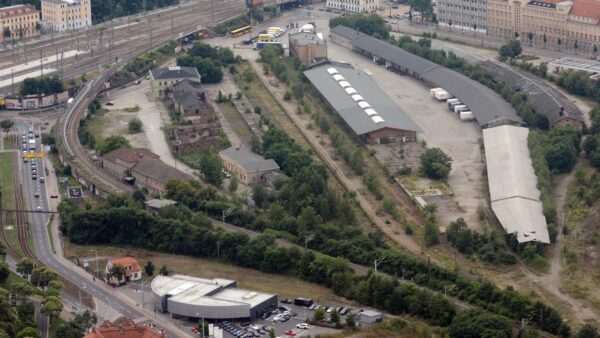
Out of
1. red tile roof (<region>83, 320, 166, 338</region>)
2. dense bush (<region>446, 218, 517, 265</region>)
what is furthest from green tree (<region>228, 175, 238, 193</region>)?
red tile roof (<region>83, 320, 166, 338</region>)

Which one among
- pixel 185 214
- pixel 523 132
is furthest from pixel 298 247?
pixel 523 132

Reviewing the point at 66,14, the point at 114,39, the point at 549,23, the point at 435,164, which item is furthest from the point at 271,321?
the point at 66,14

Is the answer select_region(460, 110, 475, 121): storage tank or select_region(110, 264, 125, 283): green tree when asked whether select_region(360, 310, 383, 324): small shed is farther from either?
select_region(460, 110, 475, 121): storage tank

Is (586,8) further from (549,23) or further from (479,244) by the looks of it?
(479,244)

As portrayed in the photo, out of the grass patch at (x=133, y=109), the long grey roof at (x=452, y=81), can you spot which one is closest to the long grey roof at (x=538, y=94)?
the long grey roof at (x=452, y=81)

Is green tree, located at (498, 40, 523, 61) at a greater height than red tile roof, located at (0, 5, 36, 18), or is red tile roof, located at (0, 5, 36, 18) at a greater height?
red tile roof, located at (0, 5, 36, 18)
